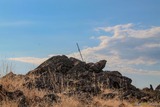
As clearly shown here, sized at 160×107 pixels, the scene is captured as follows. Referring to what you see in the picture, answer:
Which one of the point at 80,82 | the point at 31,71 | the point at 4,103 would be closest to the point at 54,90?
the point at 80,82

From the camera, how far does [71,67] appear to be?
2281 centimetres

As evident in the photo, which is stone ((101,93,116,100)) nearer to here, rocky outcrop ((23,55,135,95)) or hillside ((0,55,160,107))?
hillside ((0,55,160,107))

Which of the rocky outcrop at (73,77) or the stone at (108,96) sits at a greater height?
the rocky outcrop at (73,77)

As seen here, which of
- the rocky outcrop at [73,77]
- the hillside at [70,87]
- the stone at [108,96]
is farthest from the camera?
the rocky outcrop at [73,77]

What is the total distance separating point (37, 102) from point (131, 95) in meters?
7.38

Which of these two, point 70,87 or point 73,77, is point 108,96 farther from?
point 73,77

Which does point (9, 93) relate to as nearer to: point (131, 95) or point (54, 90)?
point (54, 90)

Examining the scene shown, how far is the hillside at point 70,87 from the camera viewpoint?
14516 millimetres

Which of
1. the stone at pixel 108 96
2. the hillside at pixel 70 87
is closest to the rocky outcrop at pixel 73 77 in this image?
the hillside at pixel 70 87

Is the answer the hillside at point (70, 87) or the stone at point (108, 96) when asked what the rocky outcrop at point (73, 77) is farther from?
the stone at point (108, 96)

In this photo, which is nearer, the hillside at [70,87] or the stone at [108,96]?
the hillside at [70,87]

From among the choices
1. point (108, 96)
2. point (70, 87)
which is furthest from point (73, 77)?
point (108, 96)

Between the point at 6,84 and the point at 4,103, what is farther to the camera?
the point at 6,84

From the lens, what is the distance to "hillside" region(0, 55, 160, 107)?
1452cm
